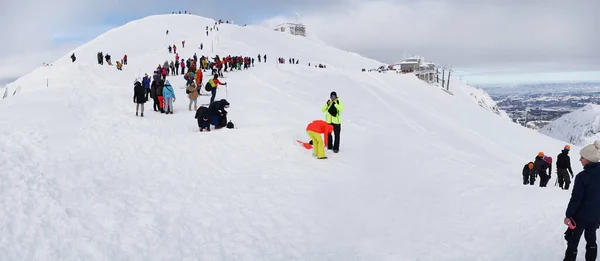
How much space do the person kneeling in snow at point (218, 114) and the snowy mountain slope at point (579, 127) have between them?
139m

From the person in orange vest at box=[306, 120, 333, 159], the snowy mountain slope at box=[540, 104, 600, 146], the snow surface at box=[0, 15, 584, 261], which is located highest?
the person in orange vest at box=[306, 120, 333, 159]

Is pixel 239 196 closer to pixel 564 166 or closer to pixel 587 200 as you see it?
pixel 587 200

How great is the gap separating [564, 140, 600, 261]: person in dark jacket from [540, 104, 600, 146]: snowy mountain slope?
465 feet

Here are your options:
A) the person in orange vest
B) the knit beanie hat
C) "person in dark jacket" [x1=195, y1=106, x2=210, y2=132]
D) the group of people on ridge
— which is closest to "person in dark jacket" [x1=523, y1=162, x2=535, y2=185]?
the group of people on ridge

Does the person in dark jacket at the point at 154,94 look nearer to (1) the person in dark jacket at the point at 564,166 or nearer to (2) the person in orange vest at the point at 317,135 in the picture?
(2) the person in orange vest at the point at 317,135

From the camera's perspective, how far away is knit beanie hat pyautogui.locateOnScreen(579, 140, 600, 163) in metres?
4.80

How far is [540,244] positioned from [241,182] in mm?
5990

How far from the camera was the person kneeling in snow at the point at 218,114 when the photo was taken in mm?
13773

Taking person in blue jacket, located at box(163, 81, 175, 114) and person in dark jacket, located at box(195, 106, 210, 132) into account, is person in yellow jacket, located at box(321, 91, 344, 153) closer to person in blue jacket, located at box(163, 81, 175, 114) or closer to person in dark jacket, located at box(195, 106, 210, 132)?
person in dark jacket, located at box(195, 106, 210, 132)

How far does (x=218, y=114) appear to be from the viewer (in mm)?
14008

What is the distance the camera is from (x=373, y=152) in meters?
12.8

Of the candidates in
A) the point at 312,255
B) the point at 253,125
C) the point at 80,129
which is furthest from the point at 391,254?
the point at 80,129

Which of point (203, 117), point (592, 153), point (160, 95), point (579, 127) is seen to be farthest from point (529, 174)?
point (579, 127)

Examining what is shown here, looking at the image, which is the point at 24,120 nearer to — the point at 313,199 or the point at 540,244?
the point at 313,199
